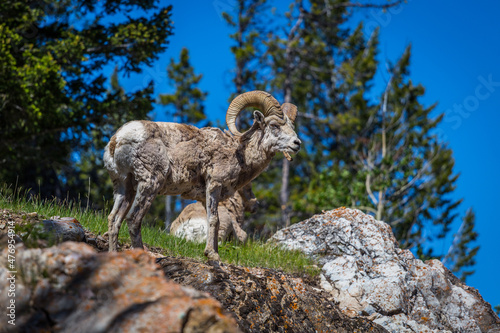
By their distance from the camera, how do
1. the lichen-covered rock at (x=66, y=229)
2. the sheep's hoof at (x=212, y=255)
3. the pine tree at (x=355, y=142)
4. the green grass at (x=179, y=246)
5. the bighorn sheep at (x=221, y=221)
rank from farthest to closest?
the pine tree at (x=355, y=142) < the bighorn sheep at (x=221, y=221) < the green grass at (x=179, y=246) < the sheep's hoof at (x=212, y=255) < the lichen-covered rock at (x=66, y=229)

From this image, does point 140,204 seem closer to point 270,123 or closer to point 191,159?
point 191,159

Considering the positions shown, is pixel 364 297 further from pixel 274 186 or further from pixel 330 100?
pixel 330 100

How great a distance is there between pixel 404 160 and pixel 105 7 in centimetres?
1646

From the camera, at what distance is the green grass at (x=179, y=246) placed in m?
9.08

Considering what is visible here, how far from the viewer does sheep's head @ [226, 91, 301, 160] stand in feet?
29.3

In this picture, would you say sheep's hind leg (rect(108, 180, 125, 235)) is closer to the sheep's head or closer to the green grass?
the green grass

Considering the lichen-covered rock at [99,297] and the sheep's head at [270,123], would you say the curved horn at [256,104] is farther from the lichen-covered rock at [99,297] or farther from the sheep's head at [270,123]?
the lichen-covered rock at [99,297]

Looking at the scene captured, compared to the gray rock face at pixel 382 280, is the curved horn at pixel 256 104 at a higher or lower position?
higher

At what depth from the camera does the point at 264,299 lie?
726 centimetres

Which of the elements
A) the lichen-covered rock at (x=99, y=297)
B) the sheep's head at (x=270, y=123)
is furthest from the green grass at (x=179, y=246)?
the lichen-covered rock at (x=99, y=297)

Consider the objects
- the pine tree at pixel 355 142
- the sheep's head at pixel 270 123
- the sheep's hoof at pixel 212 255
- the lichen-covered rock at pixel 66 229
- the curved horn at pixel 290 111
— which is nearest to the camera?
the lichen-covered rock at pixel 66 229

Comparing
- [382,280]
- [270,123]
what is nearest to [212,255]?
[270,123]

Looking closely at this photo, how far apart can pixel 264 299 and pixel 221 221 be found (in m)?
4.01

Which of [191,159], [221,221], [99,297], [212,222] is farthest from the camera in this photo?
[221,221]
